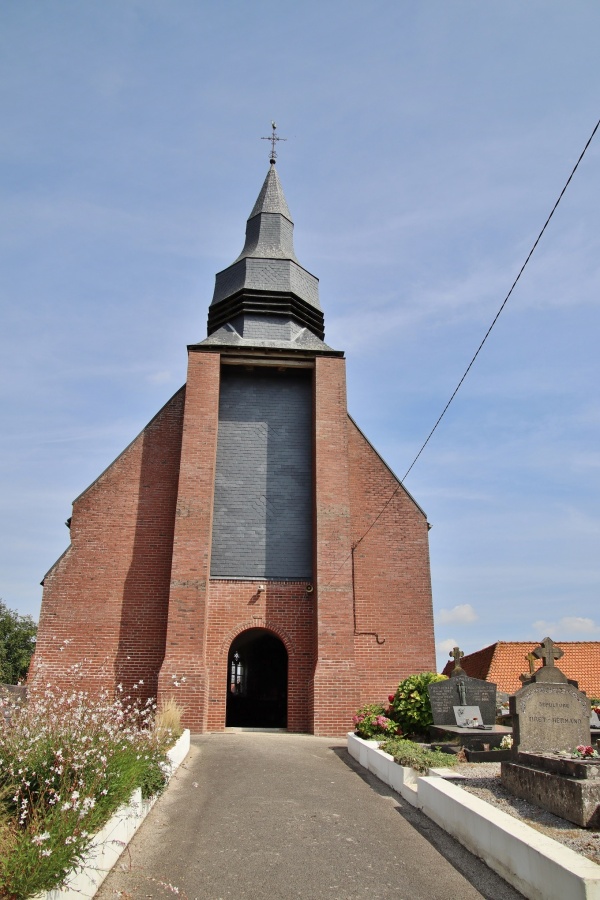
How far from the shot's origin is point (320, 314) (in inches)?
826

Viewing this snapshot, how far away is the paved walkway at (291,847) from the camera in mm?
4957

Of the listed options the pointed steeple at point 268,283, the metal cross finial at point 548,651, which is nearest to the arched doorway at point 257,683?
the pointed steeple at point 268,283

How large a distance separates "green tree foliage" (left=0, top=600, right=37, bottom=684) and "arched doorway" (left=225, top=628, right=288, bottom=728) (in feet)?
110

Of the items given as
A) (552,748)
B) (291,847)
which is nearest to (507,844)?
(291,847)

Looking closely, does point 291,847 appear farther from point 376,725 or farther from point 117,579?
point 117,579

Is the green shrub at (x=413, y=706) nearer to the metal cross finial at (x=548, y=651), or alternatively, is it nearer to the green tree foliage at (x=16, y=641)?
the metal cross finial at (x=548, y=651)

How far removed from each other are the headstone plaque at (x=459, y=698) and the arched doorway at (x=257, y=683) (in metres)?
9.83

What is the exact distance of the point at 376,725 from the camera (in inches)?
457

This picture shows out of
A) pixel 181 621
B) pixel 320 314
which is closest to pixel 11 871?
pixel 181 621

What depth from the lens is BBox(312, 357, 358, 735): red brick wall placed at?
48.6 ft

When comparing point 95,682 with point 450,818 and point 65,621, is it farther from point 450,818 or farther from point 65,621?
point 450,818

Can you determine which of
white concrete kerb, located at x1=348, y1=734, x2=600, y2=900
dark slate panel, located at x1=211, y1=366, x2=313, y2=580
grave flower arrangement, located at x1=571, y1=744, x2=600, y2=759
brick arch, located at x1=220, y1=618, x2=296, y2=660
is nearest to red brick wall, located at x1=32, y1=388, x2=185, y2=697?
dark slate panel, located at x1=211, y1=366, x2=313, y2=580

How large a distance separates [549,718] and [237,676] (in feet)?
54.6

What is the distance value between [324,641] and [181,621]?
326cm
